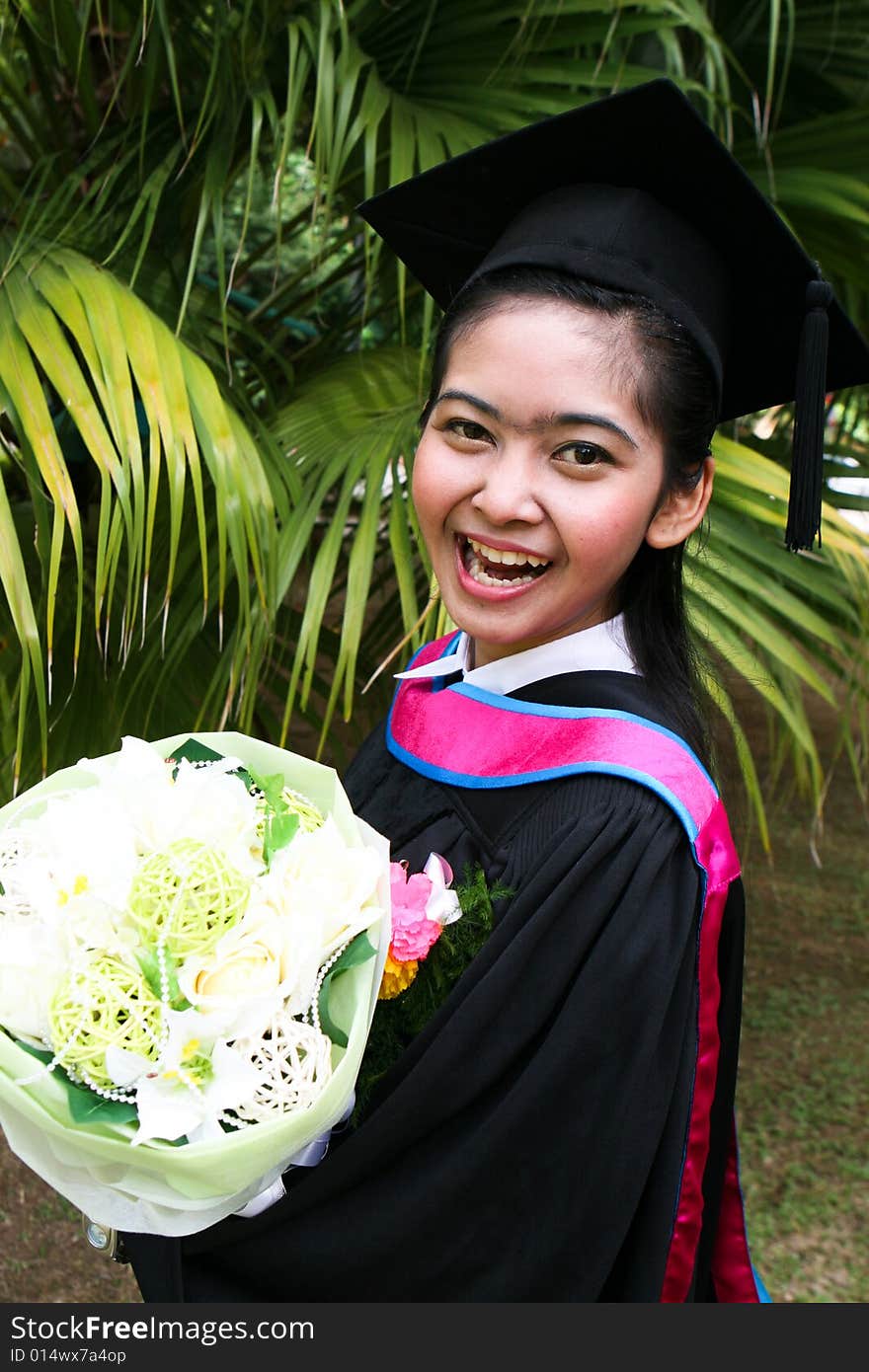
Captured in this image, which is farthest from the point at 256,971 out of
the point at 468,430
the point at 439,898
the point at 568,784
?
the point at 468,430

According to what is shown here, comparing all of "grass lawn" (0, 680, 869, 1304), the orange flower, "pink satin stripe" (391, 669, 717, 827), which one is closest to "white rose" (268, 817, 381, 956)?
the orange flower

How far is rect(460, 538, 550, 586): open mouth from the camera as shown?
1294 mm

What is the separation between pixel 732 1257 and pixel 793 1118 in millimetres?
1997

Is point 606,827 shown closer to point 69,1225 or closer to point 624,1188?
point 624,1188

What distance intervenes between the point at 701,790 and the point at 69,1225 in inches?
91.1

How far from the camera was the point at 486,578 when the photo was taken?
1.33 m

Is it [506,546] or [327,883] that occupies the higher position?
[506,546]

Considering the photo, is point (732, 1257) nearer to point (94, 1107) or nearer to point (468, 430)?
point (94, 1107)

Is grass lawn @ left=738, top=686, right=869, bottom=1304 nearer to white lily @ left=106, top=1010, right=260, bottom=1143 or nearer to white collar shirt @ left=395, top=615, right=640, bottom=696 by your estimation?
white collar shirt @ left=395, top=615, right=640, bottom=696

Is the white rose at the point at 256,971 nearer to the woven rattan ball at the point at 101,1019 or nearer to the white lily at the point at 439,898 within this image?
the woven rattan ball at the point at 101,1019

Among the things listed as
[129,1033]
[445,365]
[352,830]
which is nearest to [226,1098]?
[129,1033]

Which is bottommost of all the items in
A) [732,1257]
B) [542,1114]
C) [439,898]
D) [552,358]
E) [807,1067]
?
[807,1067]

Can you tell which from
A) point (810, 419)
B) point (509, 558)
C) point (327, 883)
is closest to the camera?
point (327, 883)

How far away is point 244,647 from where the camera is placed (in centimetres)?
219
